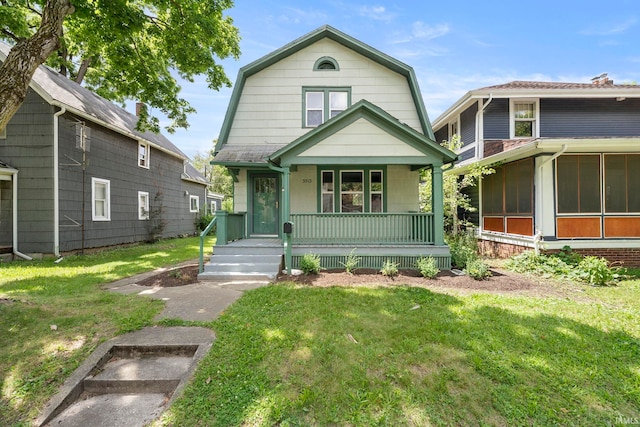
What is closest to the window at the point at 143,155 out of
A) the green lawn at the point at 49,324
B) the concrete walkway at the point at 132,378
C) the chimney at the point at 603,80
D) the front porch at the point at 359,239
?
the green lawn at the point at 49,324

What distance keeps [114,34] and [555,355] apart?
11.8 metres

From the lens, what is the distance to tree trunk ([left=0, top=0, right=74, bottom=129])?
4301mm

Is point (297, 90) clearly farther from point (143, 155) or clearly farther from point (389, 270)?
point (143, 155)

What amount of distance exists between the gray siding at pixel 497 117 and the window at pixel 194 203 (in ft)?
59.5

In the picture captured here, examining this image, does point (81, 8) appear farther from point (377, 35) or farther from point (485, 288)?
point (485, 288)

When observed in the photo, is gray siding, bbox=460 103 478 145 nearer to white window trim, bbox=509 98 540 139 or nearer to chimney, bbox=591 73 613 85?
white window trim, bbox=509 98 540 139

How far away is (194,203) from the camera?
2077 cm

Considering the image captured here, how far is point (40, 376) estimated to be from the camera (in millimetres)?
2969

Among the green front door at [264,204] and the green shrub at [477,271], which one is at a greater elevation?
the green front door at [264,204]

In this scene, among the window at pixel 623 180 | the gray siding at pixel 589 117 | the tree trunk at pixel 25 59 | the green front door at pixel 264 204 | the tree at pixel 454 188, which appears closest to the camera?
the tree trunk at pixel 25 59

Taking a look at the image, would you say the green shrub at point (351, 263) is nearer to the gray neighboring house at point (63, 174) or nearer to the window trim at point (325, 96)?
the window trim at point (325, 96)

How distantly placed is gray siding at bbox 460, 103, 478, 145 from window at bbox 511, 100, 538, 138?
4.38ft

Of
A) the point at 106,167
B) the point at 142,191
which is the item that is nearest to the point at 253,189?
the point at 106,167

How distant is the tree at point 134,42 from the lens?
4848mm
